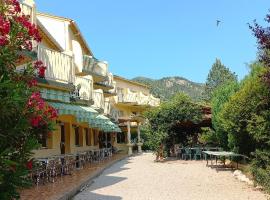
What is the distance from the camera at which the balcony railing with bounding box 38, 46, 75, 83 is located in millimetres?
18920

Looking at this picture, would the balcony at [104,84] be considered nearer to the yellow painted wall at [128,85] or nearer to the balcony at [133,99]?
the balcony at [133,99]

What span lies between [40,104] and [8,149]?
1231 millimetres

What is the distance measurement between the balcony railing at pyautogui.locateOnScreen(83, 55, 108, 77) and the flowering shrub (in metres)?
25.7

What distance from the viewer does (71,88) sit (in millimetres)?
21641

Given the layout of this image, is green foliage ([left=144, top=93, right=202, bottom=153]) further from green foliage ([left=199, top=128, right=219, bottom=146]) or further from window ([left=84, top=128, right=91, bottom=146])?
window ([left=84, top=128, right=91, bottom=146])

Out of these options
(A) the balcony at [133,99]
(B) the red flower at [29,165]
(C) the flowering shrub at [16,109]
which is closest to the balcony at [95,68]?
(A) the balcony at [133,99]

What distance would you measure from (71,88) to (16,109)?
51.1ft

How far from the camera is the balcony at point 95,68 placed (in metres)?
33.2

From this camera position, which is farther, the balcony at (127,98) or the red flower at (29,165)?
the balcony at (127,98)

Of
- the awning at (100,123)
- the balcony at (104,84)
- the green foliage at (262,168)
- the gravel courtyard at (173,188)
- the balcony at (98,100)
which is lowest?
the gravel courtyard at (173,188)

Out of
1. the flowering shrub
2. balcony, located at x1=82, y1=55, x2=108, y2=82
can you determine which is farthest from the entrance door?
the flowering shrub

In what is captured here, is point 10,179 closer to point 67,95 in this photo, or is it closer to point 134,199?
point 134,199

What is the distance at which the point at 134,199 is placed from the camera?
12.2m

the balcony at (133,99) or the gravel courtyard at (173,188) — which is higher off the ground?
the balcony at (133,99)
